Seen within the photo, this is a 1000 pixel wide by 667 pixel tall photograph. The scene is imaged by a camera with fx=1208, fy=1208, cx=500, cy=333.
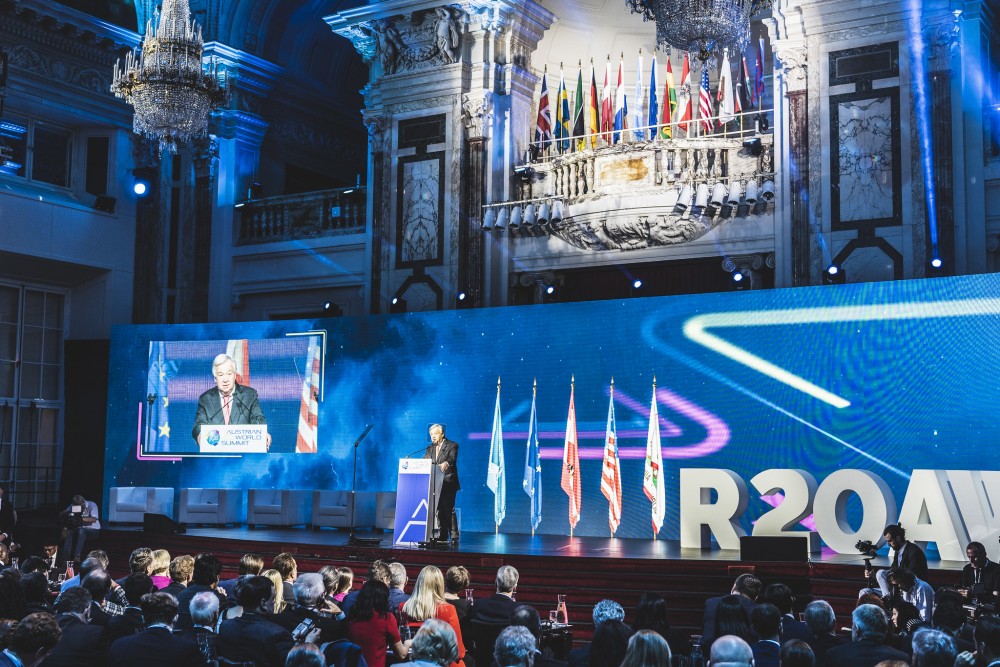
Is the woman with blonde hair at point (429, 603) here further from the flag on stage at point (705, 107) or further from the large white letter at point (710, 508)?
the flag on stage at point (705, 107)

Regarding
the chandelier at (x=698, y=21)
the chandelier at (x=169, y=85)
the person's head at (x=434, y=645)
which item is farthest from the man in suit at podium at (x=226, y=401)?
the person's head at (x=434, y=645)

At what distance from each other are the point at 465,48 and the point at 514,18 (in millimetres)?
761

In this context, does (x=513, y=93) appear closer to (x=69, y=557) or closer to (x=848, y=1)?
(x=848, y=1)

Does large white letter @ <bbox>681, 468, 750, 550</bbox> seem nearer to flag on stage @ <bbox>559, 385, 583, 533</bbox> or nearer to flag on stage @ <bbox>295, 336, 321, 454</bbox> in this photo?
flag on stage @ <bbox>559, 385, 583, 533</bbox>

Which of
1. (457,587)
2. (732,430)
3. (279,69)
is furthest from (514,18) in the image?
(457,587)

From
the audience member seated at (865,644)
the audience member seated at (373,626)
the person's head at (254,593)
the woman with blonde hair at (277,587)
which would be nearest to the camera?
the audience member seated at (865,644)

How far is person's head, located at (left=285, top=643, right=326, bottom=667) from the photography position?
14.1ft

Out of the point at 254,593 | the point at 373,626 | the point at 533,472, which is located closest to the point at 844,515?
the point at 533,472

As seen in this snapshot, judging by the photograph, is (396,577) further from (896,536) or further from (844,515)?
(844,515)

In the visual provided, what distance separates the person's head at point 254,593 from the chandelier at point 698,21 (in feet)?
24.3

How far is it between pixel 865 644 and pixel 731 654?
0.82 meters

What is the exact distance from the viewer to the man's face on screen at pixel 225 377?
51.1 ft

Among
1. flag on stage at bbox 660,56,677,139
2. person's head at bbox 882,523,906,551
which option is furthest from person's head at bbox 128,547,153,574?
flag on stage at bbox 660,56,677,139

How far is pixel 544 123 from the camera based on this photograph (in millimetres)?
16156
